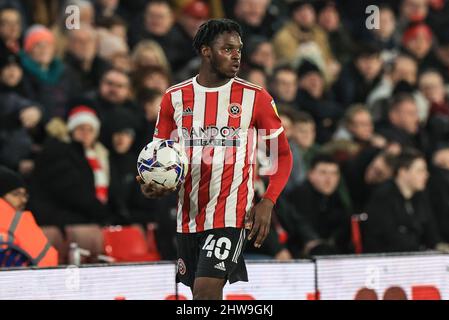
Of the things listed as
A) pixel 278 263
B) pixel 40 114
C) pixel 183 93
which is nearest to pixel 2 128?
pixel 40 114

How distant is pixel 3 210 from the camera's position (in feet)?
26.9

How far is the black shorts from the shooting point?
642 cm

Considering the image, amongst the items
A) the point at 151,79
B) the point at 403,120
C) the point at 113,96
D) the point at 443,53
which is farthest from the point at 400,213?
the point at 443,53

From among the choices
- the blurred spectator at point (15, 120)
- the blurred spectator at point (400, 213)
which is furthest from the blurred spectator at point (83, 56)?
the blurred spectator at point (400, 213)

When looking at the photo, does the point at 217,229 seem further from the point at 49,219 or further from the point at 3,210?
the point at 49,219

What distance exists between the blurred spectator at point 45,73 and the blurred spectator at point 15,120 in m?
0.29

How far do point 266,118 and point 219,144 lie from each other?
13.0 inches

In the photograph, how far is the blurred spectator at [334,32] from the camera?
1459 centimetres

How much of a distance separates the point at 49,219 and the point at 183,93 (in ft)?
10.9

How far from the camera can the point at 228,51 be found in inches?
259

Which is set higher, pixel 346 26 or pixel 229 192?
pixel 346 26

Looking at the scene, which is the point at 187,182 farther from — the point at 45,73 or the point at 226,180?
the point at 45,73

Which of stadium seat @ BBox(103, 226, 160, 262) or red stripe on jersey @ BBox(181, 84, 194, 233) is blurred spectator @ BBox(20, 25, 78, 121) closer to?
stadium seat @ BBox(103, 226, 160, 262)

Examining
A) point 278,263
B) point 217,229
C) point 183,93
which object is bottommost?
point 278,263
